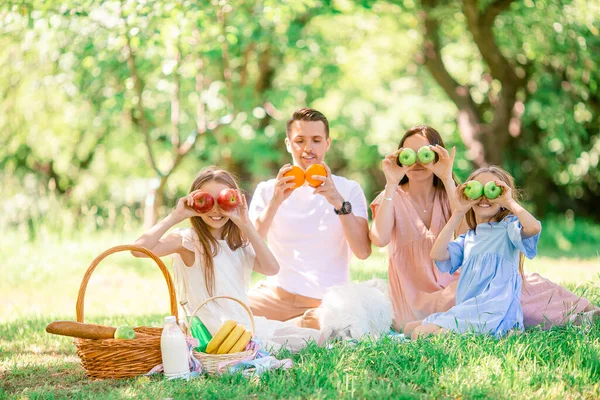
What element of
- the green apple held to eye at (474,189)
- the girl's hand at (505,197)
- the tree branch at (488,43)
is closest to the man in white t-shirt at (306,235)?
the green apple held to eye at (474,189)

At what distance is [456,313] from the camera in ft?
14.0

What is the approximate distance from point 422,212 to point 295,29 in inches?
280

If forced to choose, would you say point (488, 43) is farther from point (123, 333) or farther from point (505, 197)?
point (123, 333)

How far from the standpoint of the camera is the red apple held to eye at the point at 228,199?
411cm

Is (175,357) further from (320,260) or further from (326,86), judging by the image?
(326,86)

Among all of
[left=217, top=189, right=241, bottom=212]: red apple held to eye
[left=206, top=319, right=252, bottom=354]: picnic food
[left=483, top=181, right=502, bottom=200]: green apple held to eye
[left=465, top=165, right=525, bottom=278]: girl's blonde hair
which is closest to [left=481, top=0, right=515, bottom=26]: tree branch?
[left=465, top=165, right=525, bottom=278]: girl's blonde hair

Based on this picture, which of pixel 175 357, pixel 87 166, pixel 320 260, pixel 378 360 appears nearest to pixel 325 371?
pixel 378 360

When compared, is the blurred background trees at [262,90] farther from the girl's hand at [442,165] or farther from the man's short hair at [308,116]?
the girl's hand at [442,165]

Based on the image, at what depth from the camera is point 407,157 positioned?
449 centimetres

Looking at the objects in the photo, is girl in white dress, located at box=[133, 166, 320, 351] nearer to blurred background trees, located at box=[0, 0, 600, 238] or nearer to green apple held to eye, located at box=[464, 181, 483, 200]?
green apple held to eye, located at box=[464, 181, 483, 200]

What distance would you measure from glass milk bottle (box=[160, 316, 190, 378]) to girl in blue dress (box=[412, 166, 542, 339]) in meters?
1.40

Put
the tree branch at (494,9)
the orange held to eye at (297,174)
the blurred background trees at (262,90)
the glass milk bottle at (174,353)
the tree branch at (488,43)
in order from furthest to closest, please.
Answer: the tree branch at (488,43)
the tree branch at (494,9)
the blurred background trees at (262,90)
the orange held to eye at (297,174)
the glass milk bottle at (174,353)

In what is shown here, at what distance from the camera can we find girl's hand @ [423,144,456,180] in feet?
14.9

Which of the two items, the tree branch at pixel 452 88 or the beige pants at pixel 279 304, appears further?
the tree branch at pixel 452 88
